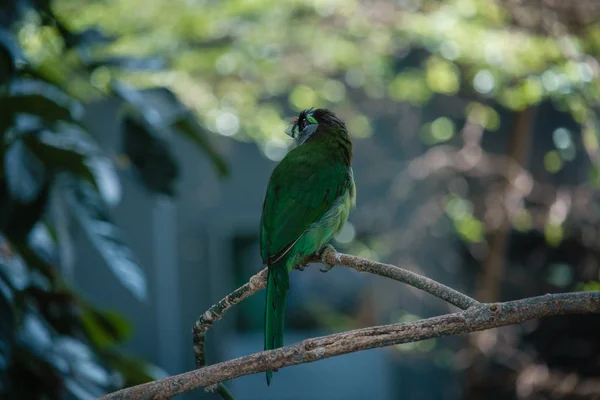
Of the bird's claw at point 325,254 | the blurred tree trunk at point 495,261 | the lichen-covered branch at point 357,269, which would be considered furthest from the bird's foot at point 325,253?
the blurred tree trunk at point 495,261

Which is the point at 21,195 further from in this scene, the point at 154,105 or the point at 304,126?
the point at 304,126

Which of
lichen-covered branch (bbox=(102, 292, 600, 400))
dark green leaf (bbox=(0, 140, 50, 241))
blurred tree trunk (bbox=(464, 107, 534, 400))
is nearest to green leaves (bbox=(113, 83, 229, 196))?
dark green leaf (bbox=(0, 140, 50, 241))

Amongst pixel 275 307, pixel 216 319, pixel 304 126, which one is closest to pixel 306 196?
pixel 304 126

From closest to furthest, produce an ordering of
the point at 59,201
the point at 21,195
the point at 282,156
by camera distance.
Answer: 1. the point at 21,195
2. the point at 59,201
3. the point at 282,156

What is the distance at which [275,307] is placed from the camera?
121cm

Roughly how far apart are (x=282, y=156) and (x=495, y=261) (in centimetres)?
151

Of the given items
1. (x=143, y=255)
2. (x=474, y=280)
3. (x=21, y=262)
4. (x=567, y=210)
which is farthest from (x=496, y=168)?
(x=143, y=255)

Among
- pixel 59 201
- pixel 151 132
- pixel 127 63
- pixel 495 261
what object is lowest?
pixel 59 201

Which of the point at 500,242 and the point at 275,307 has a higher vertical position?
the point at 500,242

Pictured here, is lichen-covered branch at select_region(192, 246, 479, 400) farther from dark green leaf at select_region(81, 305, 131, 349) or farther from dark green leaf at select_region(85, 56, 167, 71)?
dark green leaf at select_region(85, 56, 167, 71)

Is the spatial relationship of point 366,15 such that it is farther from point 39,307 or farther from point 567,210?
point 39,307

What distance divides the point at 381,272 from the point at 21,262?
1.46 metres

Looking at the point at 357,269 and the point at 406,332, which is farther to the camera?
the point at 357,269

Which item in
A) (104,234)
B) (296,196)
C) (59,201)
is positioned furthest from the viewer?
(59,201)
